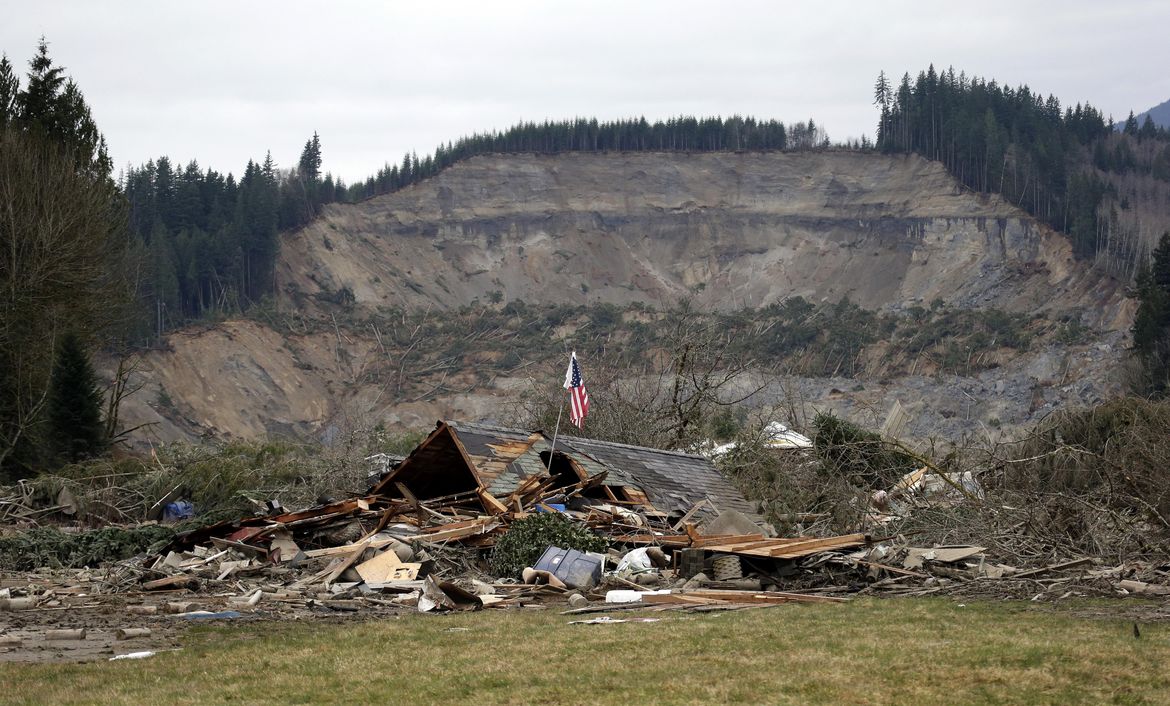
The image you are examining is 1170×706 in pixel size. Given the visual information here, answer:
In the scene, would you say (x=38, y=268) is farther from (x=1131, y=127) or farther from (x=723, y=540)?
(x=1131, y=127)

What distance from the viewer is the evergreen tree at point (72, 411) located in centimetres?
2936

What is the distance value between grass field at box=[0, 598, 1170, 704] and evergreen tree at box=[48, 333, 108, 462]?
2100 cm

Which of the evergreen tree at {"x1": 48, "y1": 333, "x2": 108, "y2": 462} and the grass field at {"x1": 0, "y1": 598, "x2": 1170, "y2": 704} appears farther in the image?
the evergreen tree at {"x1": 48, "y1": 333, "x2": 108, "y2": 462}

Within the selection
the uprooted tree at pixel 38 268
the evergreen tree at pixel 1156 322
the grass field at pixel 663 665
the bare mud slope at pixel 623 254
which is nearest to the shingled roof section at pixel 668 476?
the grass field at pixel 663 665

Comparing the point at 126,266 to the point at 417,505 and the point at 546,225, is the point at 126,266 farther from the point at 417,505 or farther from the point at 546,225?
the point at 546,225

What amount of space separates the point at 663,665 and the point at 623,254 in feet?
283

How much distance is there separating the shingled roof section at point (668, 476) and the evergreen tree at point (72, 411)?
1540 centimetres

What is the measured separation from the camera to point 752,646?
8711mm

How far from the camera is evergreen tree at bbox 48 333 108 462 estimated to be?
29.4 metres

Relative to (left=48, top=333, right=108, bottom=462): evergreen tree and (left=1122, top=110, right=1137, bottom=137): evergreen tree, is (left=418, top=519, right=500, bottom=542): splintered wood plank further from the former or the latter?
(left=1122, top=110, right=1137, bottom=137): evergreen tree

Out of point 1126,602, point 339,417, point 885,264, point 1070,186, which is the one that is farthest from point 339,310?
point 1126,602

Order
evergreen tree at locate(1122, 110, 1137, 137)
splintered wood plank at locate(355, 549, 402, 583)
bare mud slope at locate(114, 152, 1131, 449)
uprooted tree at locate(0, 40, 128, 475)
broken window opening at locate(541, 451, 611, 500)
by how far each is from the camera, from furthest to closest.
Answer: evergreen tree at locate(1122, 110, 1137, 137) → bare mud slope at locate(114, 152, 1131, 449) → uprooted tree at locate(0, 40, 128, 475) → broken window opening at locate(541, 451, 611, 500) → splintered wood plank at locate(355, 549, 402, 583)

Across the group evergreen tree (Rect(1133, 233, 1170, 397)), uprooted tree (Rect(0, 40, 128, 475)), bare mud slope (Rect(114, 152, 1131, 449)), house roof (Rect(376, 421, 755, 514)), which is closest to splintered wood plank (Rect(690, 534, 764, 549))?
house roof (Rect(376, 421, 755, 514))

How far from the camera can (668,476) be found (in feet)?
61.3
